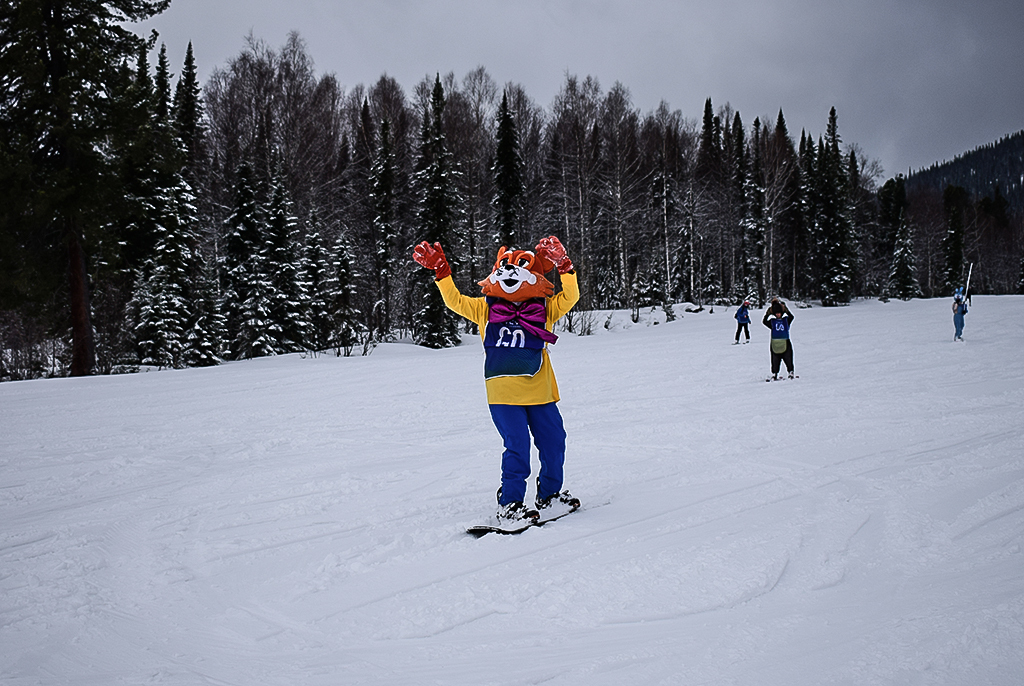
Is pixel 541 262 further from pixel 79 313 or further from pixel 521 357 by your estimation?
pixel 79 313

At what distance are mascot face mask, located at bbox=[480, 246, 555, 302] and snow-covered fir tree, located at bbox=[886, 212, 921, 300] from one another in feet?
181

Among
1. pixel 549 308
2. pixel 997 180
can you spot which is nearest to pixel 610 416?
pixel 549 308

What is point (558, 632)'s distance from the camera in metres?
2.68

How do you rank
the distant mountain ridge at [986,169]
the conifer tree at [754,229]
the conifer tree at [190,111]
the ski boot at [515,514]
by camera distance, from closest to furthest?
the ski boot at [515,514] < the conifer tree at [190,111] < the conifer tree at [754,229] < the distant mountain ridge at [986,169]

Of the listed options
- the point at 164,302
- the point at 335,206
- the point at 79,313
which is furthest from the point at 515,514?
the point at 335,206

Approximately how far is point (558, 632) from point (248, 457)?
17.8 feet

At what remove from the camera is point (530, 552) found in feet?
11.8

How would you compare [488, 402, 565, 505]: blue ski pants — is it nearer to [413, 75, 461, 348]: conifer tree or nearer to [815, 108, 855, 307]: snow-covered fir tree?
[413, 75, 461, 348]: conifer tree

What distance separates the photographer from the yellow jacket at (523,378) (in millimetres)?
4227

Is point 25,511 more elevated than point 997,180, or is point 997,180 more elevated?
point 997,180

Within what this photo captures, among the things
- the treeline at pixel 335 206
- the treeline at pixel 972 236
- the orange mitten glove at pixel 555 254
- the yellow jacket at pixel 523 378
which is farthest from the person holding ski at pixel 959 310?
the treeline at pixel 972 236

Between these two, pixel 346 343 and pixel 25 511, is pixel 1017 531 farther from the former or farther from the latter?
pixel 346 343

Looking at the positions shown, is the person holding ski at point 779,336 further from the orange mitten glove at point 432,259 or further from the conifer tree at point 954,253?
the conifer tree at point 954,253

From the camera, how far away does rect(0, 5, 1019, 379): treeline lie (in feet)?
53.6
